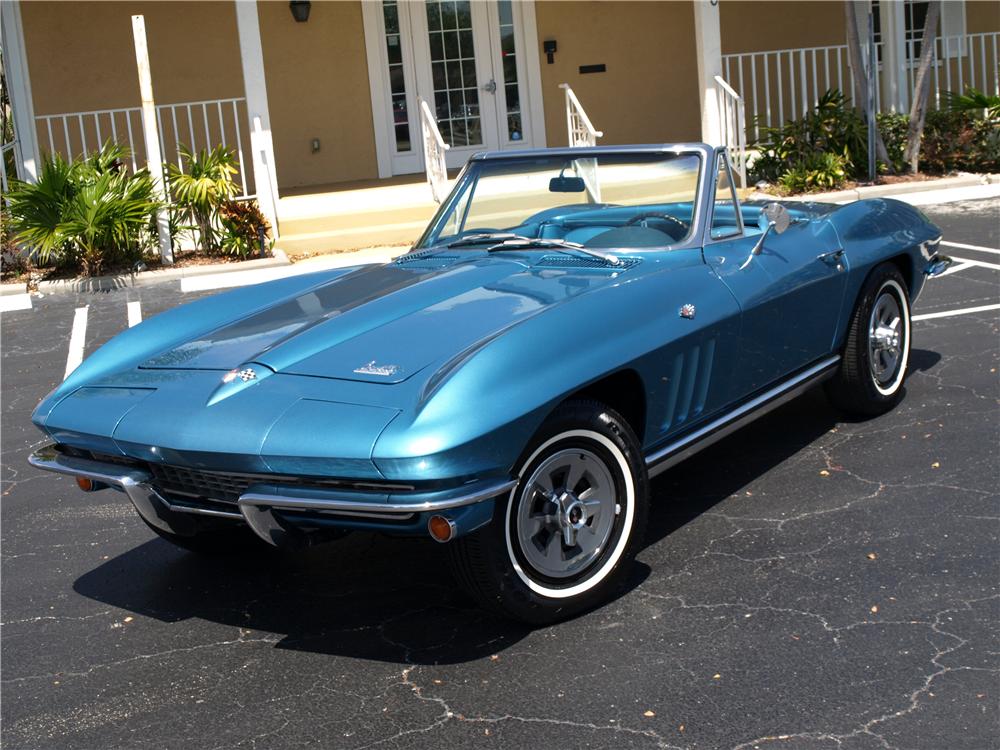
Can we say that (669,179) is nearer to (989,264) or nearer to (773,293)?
(773,293)

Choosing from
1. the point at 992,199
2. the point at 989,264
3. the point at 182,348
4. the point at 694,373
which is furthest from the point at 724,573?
the point at 992,199

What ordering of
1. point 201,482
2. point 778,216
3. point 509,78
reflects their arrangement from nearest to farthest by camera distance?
point 201,482 < point 778,216 < point 509,78

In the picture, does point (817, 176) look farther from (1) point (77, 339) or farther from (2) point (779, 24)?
(1) point (77, 339)

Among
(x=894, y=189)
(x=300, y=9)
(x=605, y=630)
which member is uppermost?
(x=300, y=9)

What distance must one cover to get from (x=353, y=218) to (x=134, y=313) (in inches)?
137

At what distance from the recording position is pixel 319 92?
50.2ft

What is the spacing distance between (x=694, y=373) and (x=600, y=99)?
1245 centimetres

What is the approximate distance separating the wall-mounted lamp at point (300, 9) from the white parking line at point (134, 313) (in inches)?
221

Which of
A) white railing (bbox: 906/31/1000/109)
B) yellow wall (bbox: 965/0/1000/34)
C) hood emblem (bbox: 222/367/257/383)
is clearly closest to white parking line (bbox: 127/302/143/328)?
hood emblem (bbox: 222/367/257/383)

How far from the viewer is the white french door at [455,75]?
612 inches

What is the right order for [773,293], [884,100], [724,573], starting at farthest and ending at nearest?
[884,100] < [773,293] < [724,573]

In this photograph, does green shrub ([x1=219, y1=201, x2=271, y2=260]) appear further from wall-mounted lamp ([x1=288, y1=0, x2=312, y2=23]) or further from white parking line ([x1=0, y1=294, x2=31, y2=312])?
wall-mounted lamp ([x1=288, y1=0, x2=312, y2=23])

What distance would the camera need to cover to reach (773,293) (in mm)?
4996

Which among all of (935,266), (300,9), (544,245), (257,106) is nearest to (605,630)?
(544,245)
